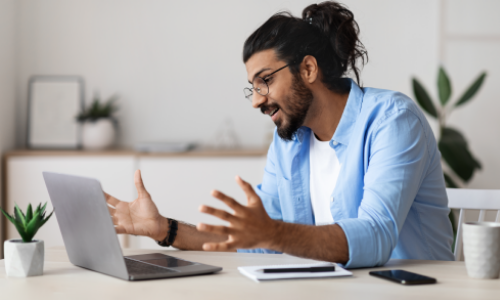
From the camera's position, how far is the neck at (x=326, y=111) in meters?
1.71

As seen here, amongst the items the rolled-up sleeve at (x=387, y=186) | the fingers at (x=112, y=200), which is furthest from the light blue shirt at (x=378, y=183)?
the fingers at (x=112, y=200)

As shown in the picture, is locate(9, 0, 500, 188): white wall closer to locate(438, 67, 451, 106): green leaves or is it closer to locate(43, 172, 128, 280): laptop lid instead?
locate(438, 67, 451, 106): green leaves

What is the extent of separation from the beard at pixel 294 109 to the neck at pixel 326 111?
3 cm

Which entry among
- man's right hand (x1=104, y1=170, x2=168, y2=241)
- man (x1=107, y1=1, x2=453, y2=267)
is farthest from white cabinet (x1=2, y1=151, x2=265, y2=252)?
man's right hand (x1=104, y1=170, x2=168, y2=241)

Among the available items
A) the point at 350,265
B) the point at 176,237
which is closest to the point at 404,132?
the point at 350,265

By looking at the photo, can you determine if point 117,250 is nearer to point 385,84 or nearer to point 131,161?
point 131,161

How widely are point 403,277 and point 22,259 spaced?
31.5 inches

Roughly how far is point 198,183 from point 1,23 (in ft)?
5.24

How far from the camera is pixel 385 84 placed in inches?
135

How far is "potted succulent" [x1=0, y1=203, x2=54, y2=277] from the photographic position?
3.60ft

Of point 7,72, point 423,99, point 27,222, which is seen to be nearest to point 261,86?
point 27,222

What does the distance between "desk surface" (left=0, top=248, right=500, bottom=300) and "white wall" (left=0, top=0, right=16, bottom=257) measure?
2367 millimetres

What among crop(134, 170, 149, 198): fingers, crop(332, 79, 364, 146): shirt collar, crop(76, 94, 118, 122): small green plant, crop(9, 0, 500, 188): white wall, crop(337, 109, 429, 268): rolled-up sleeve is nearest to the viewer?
crop(337, 109, 429, 268): rolled-up sleeve

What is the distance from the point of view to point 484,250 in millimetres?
1058
